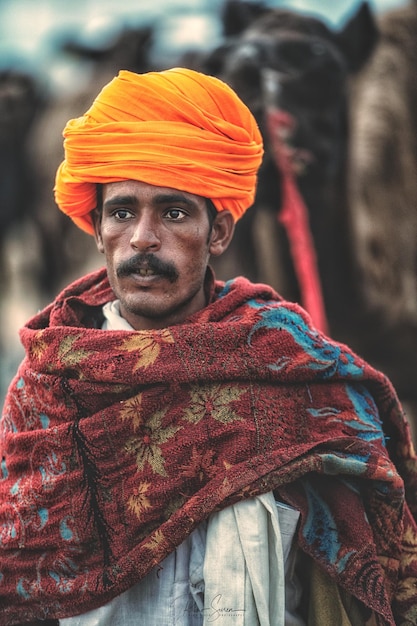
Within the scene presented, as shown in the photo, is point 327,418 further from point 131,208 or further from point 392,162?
point 392,162

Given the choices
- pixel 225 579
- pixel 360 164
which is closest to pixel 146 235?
pixel 225 579

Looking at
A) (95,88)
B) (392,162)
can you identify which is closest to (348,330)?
(392,162)

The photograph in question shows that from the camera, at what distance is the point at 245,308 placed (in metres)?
1.98

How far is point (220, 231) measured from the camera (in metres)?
2.08

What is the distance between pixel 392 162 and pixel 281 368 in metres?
3.49

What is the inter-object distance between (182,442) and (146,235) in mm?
427

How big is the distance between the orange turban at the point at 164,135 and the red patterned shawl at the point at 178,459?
31 cm

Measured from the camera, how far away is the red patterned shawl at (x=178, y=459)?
1.80m
